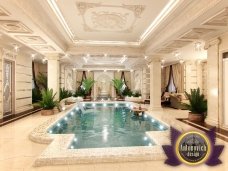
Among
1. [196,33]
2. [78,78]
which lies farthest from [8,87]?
[78,78]

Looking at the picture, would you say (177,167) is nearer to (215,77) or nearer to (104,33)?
(215,77)

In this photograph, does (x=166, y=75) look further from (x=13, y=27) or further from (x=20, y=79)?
(x=13, y=27)

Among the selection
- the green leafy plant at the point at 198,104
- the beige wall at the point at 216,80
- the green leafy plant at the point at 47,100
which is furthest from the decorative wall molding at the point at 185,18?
the green leafy plant at the point at 47,100

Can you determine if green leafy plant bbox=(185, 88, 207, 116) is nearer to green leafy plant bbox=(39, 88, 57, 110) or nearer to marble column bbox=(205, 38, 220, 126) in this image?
marble column bbox=(205, 38, 220, 126)

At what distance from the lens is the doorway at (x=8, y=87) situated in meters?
9.14

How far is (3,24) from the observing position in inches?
211

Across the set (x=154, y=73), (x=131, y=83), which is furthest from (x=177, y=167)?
(x=131, y=83)

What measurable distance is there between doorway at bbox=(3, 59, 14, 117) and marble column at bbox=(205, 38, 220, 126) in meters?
8.75

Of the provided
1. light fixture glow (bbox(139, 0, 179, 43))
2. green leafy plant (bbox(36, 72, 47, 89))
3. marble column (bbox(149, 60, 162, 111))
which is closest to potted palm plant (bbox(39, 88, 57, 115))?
green leafy plant (bbox(36, 72, 47, 89))

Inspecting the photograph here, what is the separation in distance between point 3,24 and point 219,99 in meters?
7.11

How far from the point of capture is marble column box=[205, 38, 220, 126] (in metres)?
6.83

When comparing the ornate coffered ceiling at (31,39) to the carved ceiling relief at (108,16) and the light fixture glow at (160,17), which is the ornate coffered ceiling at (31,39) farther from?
the light fixture glow at (160,17)

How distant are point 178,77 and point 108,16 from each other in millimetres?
11358

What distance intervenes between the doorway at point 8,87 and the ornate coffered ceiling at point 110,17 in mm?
3429
